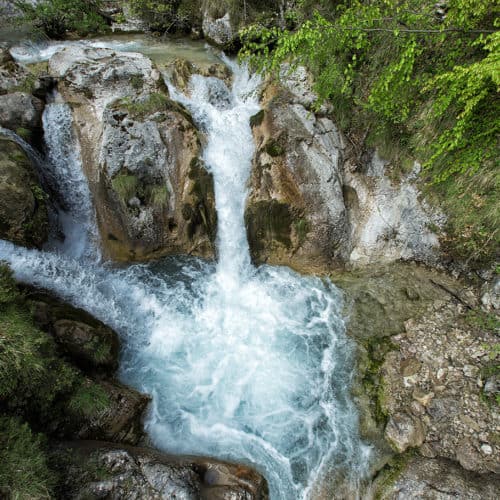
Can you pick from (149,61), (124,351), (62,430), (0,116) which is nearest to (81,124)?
(0,116)

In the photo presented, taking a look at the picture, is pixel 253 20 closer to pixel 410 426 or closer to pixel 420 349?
pixel 420 349

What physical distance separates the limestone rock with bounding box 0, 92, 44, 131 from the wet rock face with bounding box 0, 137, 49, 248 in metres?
0.88

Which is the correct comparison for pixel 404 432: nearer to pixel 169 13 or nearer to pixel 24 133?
pixel 24 133

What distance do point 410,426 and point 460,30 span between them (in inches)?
245

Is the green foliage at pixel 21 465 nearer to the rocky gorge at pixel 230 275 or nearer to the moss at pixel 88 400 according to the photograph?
the rocky gorge at pixel 230 275

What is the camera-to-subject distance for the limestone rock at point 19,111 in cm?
685

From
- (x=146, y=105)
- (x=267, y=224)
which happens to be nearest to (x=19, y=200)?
(x=146, y=105)

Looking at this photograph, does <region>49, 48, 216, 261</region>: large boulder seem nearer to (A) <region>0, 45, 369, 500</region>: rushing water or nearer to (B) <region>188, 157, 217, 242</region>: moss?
(B) <region>188, 157, 217, 242</region>: moss

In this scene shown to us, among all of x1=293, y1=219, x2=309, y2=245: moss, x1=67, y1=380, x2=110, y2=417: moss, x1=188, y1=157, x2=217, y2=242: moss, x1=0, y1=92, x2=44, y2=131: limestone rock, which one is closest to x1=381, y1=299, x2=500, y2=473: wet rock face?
x1=293, y1=219, x2=309, y2=245: moss

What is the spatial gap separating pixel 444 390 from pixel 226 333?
4.35m

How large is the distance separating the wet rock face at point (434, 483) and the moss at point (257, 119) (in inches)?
316

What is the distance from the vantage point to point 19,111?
22.8 ft

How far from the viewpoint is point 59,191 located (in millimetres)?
7438

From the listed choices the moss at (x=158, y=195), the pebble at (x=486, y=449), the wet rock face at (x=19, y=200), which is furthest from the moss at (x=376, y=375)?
the wet rock face at (x=19, y=200)
